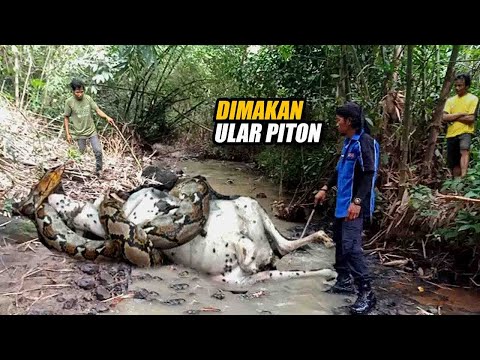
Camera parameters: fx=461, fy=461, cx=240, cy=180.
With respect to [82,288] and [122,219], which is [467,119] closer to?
[122,219]

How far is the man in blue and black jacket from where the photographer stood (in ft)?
8.16

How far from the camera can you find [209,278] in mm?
2736

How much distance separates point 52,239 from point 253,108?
4.78 feet

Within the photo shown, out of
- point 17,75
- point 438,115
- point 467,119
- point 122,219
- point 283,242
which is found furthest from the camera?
point 17,75

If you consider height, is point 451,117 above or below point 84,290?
above

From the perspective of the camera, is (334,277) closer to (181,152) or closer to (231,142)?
(231,142)

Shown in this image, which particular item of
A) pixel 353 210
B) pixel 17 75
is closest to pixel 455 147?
pixel 353 210

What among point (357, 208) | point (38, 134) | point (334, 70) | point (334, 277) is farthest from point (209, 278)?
point (334, 70)

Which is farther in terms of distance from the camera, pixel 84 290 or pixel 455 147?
pixel 455 147

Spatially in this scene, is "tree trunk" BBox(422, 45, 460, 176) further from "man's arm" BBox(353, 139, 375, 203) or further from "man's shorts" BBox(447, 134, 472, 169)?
"man's arm" BBox(353, 139, 375, 203)

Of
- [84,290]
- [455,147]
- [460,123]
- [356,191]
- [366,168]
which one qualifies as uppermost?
[460,123]

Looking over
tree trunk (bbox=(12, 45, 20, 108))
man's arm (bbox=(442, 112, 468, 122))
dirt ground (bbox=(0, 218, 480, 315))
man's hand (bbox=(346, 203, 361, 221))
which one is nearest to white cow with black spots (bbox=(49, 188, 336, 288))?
dirt ground (bbox=(0, 218, 480, 315))

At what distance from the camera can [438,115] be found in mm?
3428

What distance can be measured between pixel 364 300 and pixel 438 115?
1630 millimetres
